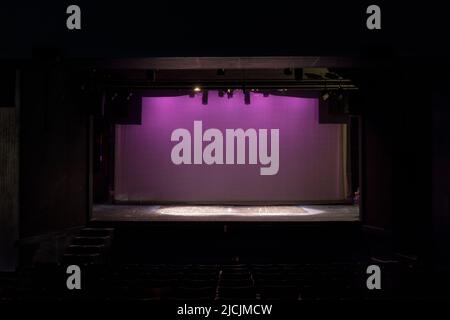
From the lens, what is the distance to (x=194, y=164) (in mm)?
11680

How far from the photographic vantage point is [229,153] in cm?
1163

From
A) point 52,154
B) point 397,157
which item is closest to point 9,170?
point 52,154

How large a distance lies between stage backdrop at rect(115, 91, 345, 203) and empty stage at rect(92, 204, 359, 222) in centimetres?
53

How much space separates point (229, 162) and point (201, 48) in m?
6.29

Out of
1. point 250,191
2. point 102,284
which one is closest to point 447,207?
point 102,284

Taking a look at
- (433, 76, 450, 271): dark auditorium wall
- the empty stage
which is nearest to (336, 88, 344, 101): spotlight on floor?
the empty stage

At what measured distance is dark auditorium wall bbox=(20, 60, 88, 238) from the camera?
690 cm

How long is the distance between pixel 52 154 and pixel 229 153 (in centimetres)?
510

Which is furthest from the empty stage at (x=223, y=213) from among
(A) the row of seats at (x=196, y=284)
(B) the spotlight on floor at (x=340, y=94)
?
(A) the row of seats at (x=196, y=284)

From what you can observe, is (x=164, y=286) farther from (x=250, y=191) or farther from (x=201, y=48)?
(x=250, y=191)

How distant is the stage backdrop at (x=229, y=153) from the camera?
38.4 ft

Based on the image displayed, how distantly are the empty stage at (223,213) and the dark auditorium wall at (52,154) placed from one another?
916 mm

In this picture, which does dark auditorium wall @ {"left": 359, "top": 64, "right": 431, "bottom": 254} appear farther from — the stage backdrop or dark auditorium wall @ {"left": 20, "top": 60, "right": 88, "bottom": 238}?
dark auditorium wall @ {"left": 20, "top": 60, "right": 88, "bottom": 238}

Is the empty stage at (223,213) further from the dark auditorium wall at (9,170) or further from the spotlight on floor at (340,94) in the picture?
the spotlight on floor at (340,94)
